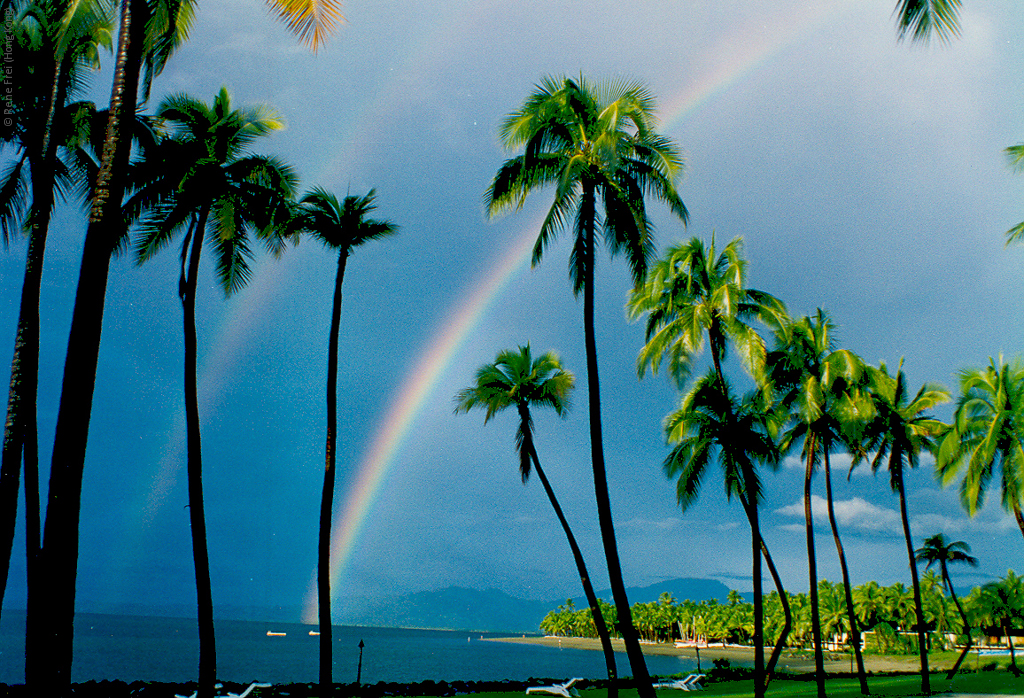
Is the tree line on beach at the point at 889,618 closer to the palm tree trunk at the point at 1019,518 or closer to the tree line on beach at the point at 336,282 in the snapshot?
the palm tree trunk at the point at 1019,518

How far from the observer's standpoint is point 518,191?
56.3 ft

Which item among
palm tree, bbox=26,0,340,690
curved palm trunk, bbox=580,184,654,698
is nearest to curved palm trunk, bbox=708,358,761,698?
curved palm trunk, bbox=580,184,654,698

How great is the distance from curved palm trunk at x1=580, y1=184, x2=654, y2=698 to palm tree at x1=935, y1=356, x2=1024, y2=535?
15249mm

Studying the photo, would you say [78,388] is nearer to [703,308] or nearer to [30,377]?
[30,377]

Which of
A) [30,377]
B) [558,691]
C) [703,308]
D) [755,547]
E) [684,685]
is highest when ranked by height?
[703,308]

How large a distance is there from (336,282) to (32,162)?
26.5 feet

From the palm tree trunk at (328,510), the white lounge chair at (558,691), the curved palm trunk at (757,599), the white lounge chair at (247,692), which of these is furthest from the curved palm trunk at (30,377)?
the white lounge chair at (558,691)

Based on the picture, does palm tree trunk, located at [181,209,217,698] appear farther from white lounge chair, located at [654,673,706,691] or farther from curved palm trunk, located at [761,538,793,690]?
white lounge chair, located at [654,673,706,691]

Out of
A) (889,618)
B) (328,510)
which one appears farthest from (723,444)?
(889,618)

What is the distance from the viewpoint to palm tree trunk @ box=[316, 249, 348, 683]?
A: 17.1 m

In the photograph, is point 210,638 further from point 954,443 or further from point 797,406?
point 954,443

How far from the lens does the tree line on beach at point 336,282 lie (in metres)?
8.19

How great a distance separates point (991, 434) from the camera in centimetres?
2252

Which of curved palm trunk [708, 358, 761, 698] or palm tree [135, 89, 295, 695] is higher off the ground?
palm tree [135, 89, 295, 695]
